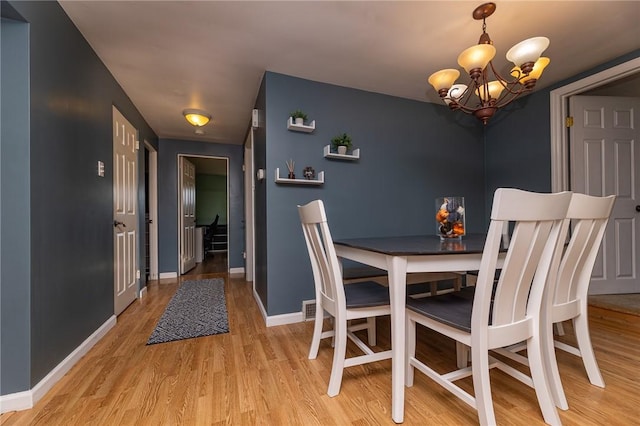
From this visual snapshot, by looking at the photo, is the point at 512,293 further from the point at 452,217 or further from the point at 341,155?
the point at 341,155

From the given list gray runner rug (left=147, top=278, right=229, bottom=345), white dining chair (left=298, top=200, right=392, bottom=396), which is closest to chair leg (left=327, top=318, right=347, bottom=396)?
white dining chair (left=298, top=200, right=392, bottom=396)

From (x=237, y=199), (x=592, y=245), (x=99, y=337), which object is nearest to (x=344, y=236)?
(x=592, y=245)

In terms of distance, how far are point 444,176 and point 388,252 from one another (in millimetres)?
2365

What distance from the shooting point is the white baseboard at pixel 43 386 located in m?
1.31

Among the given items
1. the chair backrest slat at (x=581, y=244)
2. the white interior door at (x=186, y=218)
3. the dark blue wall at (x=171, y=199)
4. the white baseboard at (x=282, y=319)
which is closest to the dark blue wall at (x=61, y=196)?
the white baseboard at (x=282, y=319)

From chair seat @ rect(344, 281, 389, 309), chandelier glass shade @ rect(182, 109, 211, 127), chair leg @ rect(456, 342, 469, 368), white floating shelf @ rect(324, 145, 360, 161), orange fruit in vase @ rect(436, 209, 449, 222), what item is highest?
chandelier glass shade @ rect(182, 109, 211, 127)

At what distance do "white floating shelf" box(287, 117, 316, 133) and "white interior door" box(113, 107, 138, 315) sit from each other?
1.62 meters

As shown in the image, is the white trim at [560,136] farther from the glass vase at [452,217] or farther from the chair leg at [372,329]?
the chair leg at [372,329]

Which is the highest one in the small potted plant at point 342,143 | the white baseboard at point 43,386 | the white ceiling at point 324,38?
the white ceiling at point 324,38

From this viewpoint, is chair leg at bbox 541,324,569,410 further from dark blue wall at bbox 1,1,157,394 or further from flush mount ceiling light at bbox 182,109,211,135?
flush mount ceiling light at bbox 182,109,211,135

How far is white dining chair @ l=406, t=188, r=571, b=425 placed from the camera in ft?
3.19

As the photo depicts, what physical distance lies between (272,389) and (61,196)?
1.66 meters

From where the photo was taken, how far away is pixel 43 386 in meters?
1.42

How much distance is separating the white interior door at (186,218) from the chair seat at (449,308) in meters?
4.02
